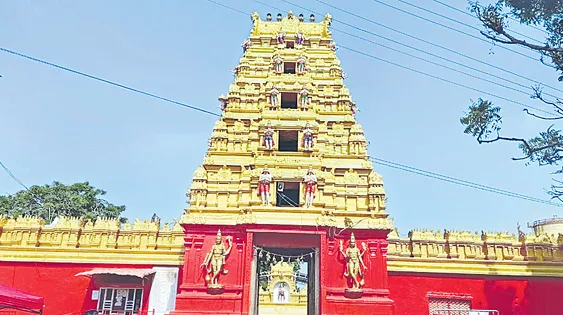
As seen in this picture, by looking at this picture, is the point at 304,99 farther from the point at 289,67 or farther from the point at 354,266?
the point at 354,266

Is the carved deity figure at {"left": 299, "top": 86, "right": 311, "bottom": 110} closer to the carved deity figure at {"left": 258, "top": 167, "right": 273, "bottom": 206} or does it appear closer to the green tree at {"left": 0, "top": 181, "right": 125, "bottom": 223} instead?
the carved deity figure at {"left": 258, "top": 167, "right": 273, "bottom": 206}

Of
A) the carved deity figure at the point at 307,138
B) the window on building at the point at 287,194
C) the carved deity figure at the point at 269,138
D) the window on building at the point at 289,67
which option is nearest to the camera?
the window on building at the point at 287,194

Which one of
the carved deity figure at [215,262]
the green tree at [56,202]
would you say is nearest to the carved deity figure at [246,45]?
the carved deity figure at [215,262]

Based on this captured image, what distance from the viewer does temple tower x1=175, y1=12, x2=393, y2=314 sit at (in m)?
16.3

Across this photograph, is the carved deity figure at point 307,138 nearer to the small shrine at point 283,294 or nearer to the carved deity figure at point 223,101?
the carved deity figure at point 223,101

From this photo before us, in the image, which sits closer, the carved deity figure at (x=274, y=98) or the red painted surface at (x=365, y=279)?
the red painted surface at (x=365, y=279)

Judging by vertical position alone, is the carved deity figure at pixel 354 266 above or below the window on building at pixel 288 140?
below

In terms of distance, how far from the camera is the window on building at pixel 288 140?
1997 centimetres

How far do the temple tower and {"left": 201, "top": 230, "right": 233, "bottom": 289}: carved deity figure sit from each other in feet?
0.11

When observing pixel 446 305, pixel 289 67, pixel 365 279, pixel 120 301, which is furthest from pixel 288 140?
pixel 120 301

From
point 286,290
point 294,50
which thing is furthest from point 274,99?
point 286,290

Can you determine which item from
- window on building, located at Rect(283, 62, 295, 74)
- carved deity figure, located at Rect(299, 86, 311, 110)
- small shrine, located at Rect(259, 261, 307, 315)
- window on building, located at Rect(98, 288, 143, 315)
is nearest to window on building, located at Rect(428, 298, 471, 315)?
carved deity figure, located at Rect(299, 86, 311, 110)

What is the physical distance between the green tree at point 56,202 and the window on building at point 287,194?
24.6 meters

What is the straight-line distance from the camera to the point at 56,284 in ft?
58.6
